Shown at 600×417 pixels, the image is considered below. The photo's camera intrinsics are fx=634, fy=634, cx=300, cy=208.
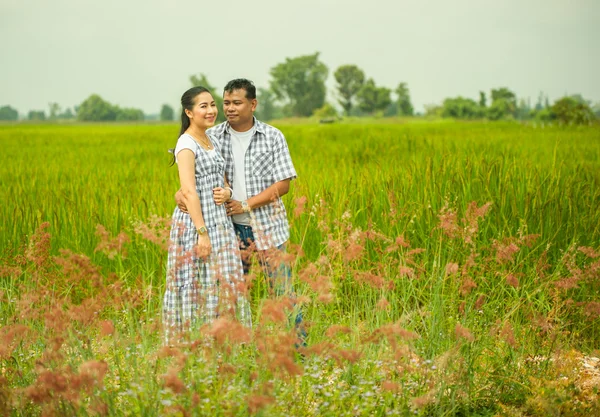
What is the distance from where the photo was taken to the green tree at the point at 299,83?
93.7m

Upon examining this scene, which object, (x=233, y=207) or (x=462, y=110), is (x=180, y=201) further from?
(x=462, y=110)

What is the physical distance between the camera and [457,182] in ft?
19.2

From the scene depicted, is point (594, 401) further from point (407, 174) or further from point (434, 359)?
point (407, 174)

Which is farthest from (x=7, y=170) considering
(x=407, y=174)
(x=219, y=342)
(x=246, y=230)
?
(x=219, y=342)

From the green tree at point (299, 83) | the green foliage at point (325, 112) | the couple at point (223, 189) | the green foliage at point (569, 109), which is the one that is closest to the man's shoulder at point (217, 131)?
the couple at point (223, 189)

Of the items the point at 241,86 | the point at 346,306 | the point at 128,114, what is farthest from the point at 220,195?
the point at 128,114

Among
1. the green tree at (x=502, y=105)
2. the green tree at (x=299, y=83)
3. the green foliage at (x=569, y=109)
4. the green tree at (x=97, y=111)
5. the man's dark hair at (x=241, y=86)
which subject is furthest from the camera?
the green tree at (x=97, y=111)

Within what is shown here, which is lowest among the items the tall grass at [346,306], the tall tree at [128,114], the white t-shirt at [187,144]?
the tall grass at [346,306]

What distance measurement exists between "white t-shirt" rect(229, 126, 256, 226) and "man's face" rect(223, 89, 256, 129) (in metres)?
0.10

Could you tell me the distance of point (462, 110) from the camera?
77188mm

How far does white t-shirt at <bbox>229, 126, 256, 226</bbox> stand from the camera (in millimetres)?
3811

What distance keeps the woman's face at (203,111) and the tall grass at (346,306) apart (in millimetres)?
615

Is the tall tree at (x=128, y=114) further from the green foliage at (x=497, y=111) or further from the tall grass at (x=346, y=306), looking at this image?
the tall grass at (x=346, y=306)

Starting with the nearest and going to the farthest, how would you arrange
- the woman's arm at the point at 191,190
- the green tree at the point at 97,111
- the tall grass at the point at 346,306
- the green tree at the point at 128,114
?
Answer: the tall grass at the point at 346,306 → the woman's arm at the point at 191,190 → the green tree at the point at 97,111 → the green tree at the point at 128,114
